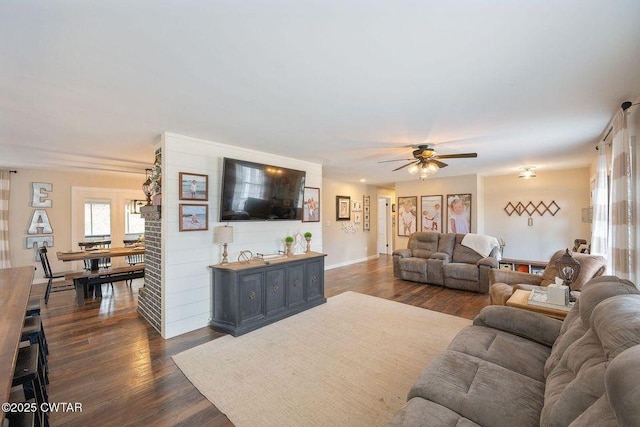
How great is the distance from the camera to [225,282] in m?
3.48

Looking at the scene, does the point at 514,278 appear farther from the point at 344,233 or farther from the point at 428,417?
the point at 344,233

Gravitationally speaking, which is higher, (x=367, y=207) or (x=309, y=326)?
(x=367, y=207)

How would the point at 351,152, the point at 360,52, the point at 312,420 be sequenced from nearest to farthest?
1. the point at 360,52
2. the point at 312,420
3. the point at 351,152

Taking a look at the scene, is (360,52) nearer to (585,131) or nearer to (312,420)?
(312,420)

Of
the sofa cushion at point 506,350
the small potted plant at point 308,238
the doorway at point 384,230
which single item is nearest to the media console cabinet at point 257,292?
the small potted plant at point 308,238

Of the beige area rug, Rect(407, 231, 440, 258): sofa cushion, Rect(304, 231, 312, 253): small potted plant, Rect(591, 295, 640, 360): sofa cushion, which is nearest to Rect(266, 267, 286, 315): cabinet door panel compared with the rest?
the beige area rug

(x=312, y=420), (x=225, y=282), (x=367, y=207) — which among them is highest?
(x=367, y=207)

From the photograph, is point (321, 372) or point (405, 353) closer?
point (321, 372)

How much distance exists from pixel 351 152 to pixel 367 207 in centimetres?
432

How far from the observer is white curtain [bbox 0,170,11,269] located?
17.1 feet

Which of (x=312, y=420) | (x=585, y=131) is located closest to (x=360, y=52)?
(x=312, y=420)

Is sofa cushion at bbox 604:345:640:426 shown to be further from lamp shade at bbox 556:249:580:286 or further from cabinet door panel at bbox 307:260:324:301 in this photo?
cabinet door panel at bbox 307:260:324:301

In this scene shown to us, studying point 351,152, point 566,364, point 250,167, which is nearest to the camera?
point 566,364

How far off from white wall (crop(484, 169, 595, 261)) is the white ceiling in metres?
3.18
